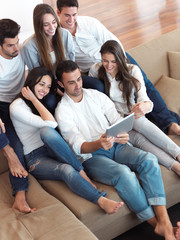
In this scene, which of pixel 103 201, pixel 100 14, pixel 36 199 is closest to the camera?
pixel 103 201

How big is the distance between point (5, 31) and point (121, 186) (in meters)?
1.33

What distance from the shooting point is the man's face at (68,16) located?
9.95 ft

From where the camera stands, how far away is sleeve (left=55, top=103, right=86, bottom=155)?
2520mm

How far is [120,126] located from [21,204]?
789 millimetres

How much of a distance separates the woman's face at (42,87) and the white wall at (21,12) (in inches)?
108

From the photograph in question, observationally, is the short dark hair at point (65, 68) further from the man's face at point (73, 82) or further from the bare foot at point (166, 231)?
the bare foot at point (166, 231)

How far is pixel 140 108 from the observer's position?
2697 millimetres

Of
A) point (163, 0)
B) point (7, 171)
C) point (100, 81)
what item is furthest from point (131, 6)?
point (7, 171)

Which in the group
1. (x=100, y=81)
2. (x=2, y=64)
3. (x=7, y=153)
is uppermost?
(x=2, y=64)

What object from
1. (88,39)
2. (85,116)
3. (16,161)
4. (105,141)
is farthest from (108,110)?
(88,39)

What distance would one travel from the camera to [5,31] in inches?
103

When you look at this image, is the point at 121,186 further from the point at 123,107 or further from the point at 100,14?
the point at 100,14

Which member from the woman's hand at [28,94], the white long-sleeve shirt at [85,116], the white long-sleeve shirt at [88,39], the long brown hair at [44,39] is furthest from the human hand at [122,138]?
the white long-sleeve shirt at [88,39]

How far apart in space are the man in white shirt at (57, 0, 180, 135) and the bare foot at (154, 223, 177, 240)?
79 cm
